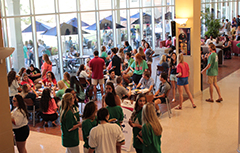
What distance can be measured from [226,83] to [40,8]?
8.24 metres

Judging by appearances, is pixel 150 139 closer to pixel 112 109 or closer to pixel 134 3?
pixel 112 109

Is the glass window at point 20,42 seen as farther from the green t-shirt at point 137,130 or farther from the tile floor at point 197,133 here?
the green t-shirt at point 137,130

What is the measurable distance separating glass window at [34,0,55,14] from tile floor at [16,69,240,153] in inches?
247

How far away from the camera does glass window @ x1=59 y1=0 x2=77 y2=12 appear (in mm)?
12922

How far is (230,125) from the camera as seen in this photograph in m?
7.52

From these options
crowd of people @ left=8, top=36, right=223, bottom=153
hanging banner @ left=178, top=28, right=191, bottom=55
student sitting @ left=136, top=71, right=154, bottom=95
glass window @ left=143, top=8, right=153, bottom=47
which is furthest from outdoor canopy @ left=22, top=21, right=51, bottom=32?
glass window @ left=143, top=8, right=153, bottom=47

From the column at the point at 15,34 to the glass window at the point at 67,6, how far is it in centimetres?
204

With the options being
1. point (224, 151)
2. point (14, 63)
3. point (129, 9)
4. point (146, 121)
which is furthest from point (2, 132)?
point (129, 9)

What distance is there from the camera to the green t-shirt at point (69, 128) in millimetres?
4855

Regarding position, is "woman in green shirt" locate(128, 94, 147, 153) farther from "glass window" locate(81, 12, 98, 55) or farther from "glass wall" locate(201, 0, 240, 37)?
"glass wall" locate(201, 0, 240, 37)

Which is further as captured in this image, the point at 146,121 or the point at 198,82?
the point at 198,82

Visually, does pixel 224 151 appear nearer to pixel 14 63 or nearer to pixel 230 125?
pixel 230 125

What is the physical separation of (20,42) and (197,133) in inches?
318

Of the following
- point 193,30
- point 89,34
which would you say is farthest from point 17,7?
point 193,30
